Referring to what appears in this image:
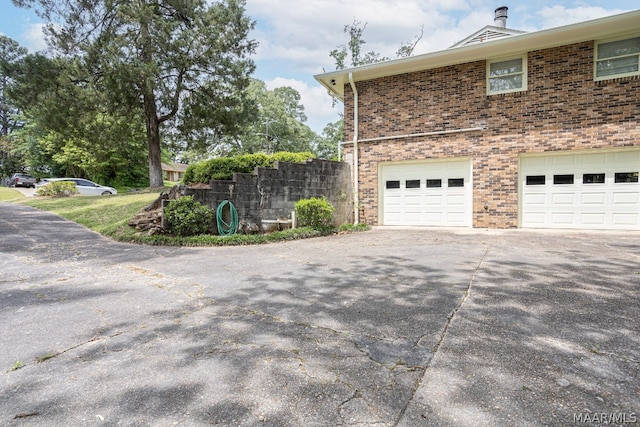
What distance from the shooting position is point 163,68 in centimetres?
1634

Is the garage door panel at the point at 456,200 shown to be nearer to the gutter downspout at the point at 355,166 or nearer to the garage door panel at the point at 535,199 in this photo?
the garage door panel at the point at 535,199

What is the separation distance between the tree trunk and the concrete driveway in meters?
14.1

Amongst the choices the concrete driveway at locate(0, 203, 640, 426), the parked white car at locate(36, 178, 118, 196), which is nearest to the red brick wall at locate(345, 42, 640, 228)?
the concrete driveway at locate(0, 203, 640, 426)

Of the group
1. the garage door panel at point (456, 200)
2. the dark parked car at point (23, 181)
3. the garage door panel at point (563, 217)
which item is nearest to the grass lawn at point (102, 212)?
the garage door panel at point (456, 200)

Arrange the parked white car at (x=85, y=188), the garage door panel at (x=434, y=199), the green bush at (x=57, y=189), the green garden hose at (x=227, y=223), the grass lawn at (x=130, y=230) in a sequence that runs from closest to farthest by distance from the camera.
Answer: the grass lawn at (x=130, y=230), the green garden hose at (x=227, y=223), the garage door panel at (x=434, y=199), the green bush at (x=57, y=189), the parked white car at (x=85, y=188)

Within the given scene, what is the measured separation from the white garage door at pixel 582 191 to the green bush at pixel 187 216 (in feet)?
28.0

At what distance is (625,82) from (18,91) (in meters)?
22.2

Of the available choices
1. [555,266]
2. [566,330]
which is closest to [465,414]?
[566,330]

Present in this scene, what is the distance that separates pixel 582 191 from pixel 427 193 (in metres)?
3.85

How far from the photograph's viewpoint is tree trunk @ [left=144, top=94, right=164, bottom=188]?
18.0m

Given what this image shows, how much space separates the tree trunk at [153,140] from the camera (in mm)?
18016

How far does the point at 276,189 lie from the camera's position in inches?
374

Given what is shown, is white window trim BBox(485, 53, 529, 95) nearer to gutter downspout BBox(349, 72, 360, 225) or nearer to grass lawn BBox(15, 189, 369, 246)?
gutter downspout BBox(349, 72, 360, 225)

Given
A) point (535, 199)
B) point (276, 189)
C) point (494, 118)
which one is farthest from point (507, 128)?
point (276, 189)
